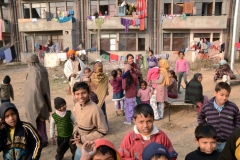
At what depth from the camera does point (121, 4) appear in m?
17.2

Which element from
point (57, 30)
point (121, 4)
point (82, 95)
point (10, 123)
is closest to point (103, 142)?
point (82, 95)

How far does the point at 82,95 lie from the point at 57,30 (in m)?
17.5

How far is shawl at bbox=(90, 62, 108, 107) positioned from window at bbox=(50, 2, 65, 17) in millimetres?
16040

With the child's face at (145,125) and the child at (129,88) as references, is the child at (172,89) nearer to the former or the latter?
the child at (129,88)

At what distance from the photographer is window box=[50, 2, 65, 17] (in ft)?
61.2

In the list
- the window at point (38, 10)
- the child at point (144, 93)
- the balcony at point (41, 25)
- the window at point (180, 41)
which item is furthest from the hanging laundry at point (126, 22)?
the child at point (144, 93)

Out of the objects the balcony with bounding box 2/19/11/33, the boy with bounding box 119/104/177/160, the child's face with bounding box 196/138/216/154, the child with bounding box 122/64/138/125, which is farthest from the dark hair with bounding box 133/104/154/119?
the balcony with bounding box 2/19/11/33

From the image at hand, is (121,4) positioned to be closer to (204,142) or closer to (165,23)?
(165,23)

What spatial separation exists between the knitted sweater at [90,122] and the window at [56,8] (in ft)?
59.6

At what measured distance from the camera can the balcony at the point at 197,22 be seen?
53.3ft

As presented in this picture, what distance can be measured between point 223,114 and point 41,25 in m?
18.5

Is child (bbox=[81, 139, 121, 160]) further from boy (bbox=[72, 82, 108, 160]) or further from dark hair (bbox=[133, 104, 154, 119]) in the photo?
boy (bbox=[72, 82, 108, 160])

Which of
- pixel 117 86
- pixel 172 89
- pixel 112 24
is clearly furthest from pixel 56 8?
pixel 172 89

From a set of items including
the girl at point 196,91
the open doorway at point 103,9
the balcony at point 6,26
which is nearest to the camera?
the girl at point 196,91
